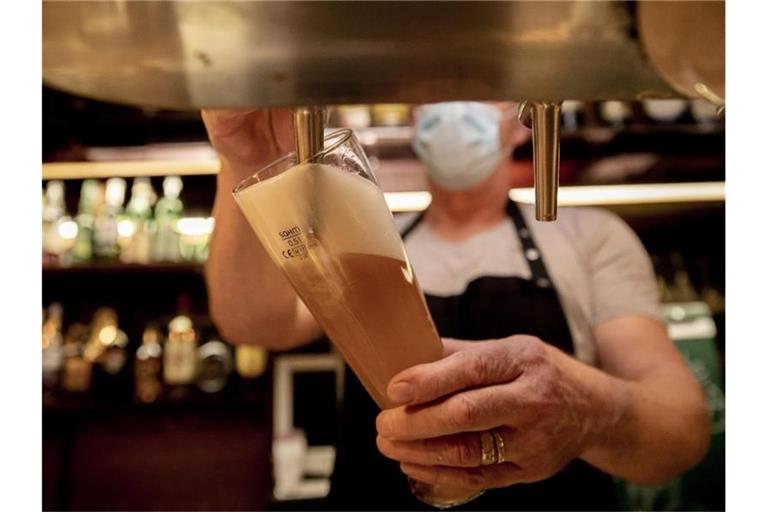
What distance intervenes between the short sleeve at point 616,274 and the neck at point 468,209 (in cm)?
23

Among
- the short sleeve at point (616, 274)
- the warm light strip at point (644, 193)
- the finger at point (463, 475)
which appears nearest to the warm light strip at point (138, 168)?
the warm light strip at point (644, 193)

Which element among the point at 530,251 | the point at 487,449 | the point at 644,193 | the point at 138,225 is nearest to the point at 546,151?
the point at 487,449

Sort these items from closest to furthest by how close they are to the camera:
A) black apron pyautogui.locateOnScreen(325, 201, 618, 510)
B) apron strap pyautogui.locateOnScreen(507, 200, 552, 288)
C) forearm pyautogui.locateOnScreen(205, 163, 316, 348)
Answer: forearm pyautogui.locateOnScreen(205, 163, 316, 348)
black apron pyautogui.locateOnScreen(325, 201, 618, 510)
apron strap pyautogui.locateOnScreen(507, 200, 552, 288)

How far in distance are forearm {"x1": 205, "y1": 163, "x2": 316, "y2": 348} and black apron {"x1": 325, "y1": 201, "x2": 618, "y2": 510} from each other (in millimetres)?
203

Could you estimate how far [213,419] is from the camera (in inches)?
109

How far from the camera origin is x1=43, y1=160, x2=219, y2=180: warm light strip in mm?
2715

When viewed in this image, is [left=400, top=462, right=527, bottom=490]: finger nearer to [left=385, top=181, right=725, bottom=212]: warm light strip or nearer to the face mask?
the face mask

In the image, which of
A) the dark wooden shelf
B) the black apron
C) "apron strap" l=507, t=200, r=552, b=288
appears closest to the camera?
the black apron

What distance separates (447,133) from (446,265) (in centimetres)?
29

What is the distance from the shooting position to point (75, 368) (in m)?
2.71

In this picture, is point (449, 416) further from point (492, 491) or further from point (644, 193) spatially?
point (644, 193)

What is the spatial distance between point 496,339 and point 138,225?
2239 mm

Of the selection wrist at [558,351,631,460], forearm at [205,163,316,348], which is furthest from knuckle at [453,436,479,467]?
forearm at [205,163,316,348]

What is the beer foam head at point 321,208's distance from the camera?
463mm
